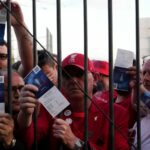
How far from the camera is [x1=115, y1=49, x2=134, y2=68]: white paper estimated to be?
6.58 ft

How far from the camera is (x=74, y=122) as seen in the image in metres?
2.09

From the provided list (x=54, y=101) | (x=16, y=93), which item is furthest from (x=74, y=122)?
(x=54, y=101)

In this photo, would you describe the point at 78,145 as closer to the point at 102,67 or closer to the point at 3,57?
the point at 3,57

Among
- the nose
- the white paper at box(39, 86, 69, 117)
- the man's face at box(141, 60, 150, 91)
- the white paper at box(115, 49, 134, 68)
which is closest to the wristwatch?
the white paper at box(39, 86, 69, 117)

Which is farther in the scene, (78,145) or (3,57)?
(3,57)

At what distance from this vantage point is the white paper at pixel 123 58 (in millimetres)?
2006

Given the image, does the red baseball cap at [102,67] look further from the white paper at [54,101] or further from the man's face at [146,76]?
the white paper at [54,101]

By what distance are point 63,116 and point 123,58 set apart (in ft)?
1.39

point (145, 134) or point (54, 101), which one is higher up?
point (54, 101)

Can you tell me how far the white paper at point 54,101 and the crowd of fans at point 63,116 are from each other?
40mm

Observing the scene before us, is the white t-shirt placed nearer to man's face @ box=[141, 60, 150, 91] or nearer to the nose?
man's face @ box=[141, 60, 150, 91]

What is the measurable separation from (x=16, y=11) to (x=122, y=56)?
0.57m

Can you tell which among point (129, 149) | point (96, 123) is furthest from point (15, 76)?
point (129, 149)

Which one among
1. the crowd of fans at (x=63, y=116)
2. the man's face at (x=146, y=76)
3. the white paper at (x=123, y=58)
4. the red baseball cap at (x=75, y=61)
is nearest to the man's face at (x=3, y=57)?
the crowd of fans at (x=63, y=116)
